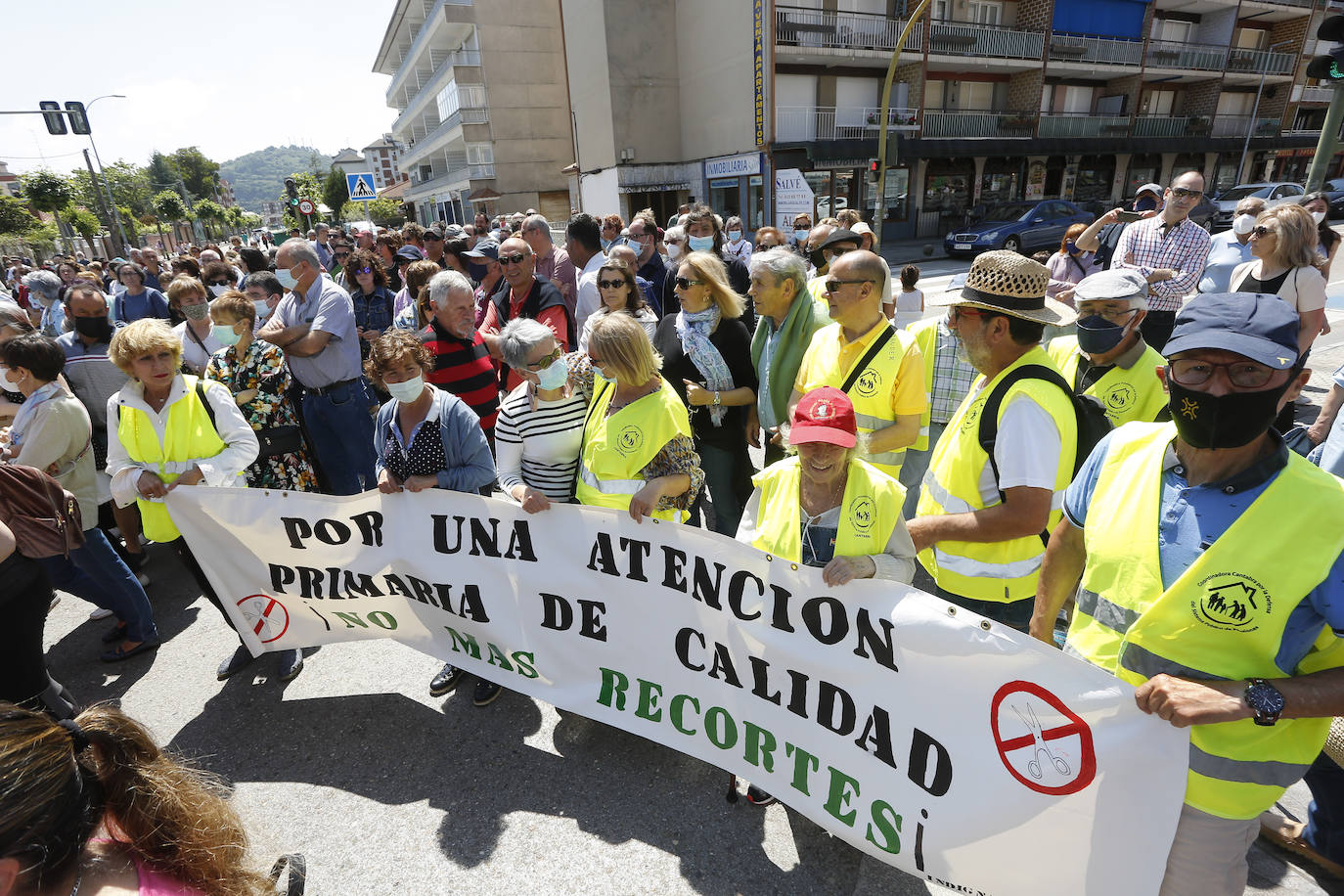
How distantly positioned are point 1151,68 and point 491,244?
34.7m

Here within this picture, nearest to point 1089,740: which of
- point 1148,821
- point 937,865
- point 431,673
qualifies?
point 1148,821

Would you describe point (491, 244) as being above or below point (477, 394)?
above

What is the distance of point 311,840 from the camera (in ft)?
8.83

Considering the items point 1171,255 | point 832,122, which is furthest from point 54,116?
point 1171,255

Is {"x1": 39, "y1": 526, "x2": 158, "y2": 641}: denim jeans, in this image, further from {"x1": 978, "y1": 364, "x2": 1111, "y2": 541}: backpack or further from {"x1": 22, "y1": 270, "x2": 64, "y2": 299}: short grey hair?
{"x1": 22, "y1": 270, "x2": 64, "y2": 299}: short grey hair

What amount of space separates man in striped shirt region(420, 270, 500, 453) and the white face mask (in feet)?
3.85

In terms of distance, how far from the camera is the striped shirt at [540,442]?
3113 millimetres

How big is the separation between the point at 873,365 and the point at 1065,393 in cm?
105

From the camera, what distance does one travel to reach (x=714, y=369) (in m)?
3.78

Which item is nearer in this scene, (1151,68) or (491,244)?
(491,244)

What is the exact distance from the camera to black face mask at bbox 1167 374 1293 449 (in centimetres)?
142

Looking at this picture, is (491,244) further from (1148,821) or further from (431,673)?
(1148,821)

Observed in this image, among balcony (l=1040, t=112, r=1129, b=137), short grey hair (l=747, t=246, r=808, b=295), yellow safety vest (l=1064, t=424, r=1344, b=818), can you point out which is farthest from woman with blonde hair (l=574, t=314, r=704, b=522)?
balcony (l=1040, t=112, r=1129, b=137)

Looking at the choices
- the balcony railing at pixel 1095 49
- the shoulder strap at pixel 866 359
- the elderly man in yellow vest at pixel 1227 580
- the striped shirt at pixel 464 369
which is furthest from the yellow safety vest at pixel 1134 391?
the balcony railing at pixel 1095 49
